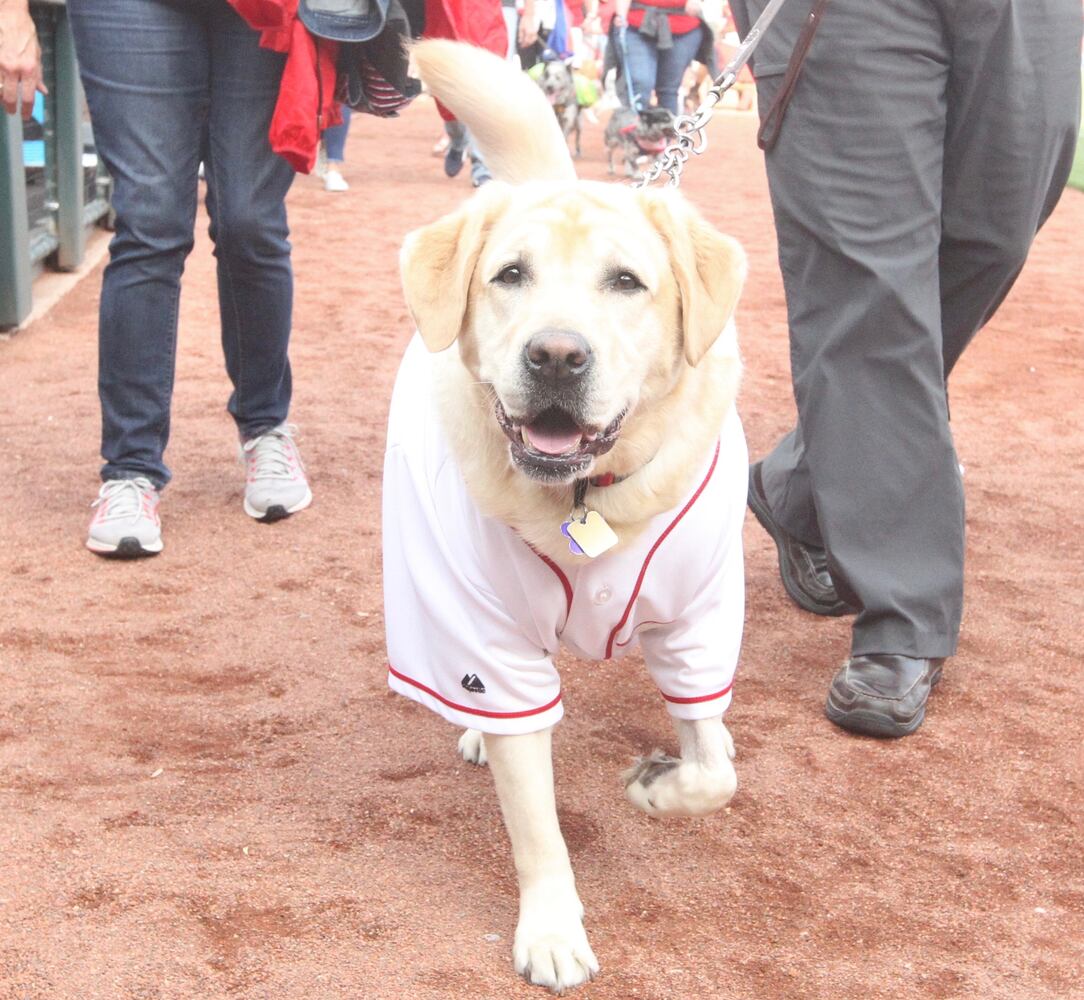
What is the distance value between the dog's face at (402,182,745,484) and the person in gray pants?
2.26 feet

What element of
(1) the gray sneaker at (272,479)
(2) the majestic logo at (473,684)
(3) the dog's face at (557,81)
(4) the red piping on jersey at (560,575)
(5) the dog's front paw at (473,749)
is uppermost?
(4) the red piping on jersey at (560,575)

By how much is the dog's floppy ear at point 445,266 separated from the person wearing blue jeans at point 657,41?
9.84 metres

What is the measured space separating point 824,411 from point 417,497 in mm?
1086

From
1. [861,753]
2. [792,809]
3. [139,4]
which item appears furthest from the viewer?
[139,4]

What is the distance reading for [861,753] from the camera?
284cm

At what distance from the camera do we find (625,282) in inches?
84.7

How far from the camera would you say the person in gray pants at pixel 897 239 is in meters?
2.76

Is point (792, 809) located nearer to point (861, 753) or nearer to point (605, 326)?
point (861, 753)

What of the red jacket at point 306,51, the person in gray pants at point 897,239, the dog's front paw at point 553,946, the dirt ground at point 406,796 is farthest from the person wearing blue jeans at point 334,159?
the dog's front paw at point 553,946

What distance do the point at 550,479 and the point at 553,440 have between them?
59mm

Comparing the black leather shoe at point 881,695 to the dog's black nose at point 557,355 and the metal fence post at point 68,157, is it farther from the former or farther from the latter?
the metal fence post at point 68,157

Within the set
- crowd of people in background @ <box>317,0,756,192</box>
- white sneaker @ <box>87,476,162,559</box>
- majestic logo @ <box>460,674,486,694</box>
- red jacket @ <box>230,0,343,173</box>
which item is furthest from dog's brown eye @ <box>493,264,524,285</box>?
crowd of people in background @ <box>317,0,756,192</box>

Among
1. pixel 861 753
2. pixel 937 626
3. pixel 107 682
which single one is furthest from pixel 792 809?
pixel 107 682

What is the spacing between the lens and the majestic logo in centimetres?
217
